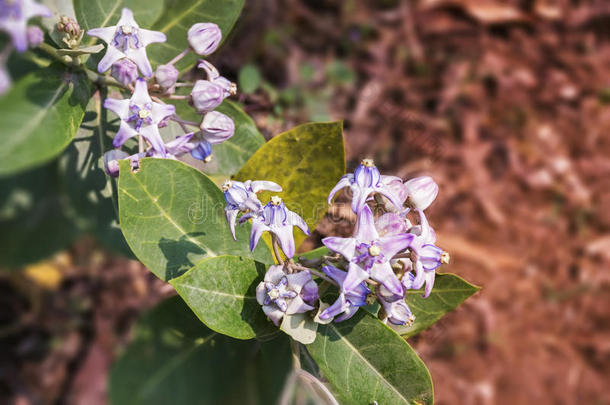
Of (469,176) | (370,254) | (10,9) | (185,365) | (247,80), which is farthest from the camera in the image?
(469,176)

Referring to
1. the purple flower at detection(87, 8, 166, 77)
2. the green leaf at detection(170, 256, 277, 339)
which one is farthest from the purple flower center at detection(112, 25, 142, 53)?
the green leaf at detection(170, 256, 277, 339)

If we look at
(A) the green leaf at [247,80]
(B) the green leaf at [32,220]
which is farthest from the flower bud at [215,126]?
(B) the green leaf at [32,220]

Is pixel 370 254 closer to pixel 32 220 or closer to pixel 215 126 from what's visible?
pixel 215 126

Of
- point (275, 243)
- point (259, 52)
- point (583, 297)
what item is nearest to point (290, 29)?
point (259, 52)

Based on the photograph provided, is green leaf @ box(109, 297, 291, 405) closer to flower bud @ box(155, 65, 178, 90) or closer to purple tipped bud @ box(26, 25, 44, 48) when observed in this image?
flower bud @ box(155, 65, 178, 90)

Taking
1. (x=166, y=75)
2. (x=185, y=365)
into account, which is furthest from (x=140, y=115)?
(x=185, y=365)
